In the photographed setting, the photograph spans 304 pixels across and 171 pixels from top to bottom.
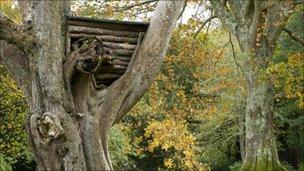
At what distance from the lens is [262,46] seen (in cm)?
1340

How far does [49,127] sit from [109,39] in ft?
5.15

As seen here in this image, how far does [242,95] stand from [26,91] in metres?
20.5

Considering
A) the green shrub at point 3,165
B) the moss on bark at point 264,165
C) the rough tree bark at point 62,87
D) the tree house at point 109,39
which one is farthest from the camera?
the green shrub at point 3,165

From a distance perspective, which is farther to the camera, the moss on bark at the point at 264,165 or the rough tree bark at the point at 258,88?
the rough tree bark at the point at 258,88

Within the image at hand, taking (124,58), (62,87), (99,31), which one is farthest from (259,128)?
(62,87)

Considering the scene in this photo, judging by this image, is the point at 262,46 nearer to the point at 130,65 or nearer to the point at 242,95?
the point at 130,65

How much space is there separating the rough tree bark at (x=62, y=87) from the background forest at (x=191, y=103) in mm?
5217

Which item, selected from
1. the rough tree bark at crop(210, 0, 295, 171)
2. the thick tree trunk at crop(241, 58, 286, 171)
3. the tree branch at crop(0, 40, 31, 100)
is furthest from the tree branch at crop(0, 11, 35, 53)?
the thick tree trunk at crop(241, 58, 286, 171)

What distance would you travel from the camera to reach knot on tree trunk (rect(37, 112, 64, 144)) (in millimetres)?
5845

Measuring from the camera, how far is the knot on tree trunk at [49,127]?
584 cm

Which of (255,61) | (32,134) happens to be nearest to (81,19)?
(32,134)

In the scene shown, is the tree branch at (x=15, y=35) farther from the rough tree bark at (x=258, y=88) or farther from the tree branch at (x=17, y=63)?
the rough tree bark at (x=258, y=88)

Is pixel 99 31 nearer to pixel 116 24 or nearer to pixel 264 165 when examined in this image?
pixel 116 24

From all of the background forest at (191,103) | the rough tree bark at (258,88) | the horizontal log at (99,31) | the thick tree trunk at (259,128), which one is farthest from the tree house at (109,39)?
the thick tree trunk at (259,128)
